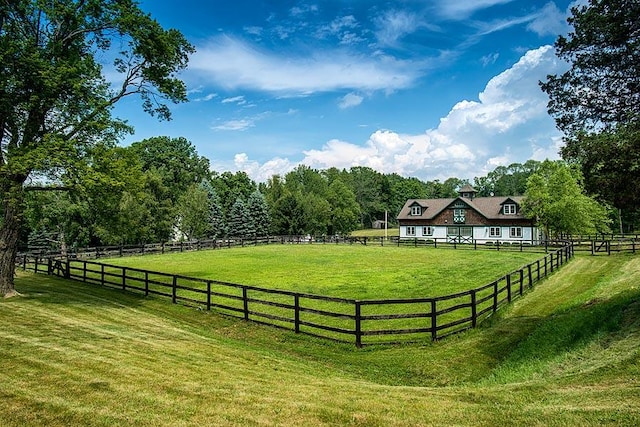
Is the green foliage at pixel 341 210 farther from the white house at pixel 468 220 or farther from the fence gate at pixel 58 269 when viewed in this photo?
the fence gate at pixel 58 269

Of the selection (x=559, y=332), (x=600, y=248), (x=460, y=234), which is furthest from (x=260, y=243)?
(x=559, y=332)

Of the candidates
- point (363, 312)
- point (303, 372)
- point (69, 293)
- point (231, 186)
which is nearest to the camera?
point (303, 372)

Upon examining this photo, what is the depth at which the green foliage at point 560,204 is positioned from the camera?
39.9m

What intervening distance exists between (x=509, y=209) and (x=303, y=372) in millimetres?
49384

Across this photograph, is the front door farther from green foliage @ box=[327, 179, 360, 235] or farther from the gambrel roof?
green foliage @ box=[327, 179, 360, 235]

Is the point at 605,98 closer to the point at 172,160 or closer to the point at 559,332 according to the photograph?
the point at 559,332

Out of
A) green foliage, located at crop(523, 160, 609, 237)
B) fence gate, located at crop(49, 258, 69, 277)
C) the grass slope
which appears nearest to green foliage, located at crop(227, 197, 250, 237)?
green foliage, located at crop(523, 160, 609, 237)

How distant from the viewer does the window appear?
1987 inches

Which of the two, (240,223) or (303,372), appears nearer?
(303,372)

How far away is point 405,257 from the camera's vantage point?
106 feet

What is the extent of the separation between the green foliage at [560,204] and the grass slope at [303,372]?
30.4m

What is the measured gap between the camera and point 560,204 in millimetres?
39844

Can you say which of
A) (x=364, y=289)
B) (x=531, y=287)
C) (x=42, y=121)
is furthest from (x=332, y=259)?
(x=42, y=121)

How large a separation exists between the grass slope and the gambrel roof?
39.7 metres
